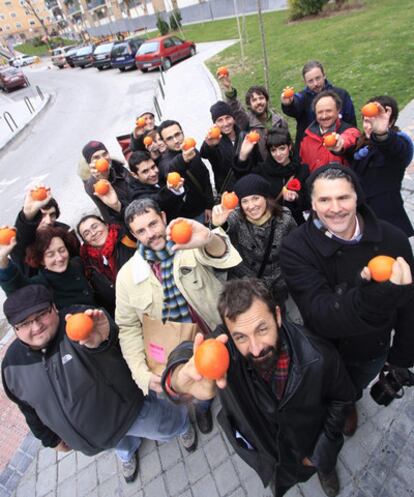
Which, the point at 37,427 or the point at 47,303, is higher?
the point at 47,303

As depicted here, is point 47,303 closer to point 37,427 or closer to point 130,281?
point 130,281

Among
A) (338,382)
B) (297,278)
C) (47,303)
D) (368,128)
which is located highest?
(368,128)

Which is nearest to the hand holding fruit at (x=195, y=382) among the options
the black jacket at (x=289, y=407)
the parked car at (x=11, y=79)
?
the black jacket at (x=289, y=407)

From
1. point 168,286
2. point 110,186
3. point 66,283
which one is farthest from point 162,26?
point 168,286

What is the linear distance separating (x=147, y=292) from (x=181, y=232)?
2.35 feet

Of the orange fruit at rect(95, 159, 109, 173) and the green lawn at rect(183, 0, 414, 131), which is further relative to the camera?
the green lawn at rect(183, 0, 414, 131)

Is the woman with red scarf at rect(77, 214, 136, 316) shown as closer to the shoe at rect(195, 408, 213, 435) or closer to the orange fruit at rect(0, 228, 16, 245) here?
the orange fruit at rect(0, 228, 16, 245)

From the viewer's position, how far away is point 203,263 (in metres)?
2.51

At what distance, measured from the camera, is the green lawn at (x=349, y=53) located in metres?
9.49

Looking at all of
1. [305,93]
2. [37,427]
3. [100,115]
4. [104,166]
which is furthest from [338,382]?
[100,115]

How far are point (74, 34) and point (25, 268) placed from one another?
273 ft

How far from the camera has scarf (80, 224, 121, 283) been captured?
3213 mm

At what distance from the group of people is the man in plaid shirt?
0.01 metres

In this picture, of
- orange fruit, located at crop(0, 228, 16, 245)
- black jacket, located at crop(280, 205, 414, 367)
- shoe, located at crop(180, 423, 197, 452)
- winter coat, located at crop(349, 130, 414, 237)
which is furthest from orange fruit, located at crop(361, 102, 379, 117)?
shoe, located at crop(180, 423, 197, 452)
